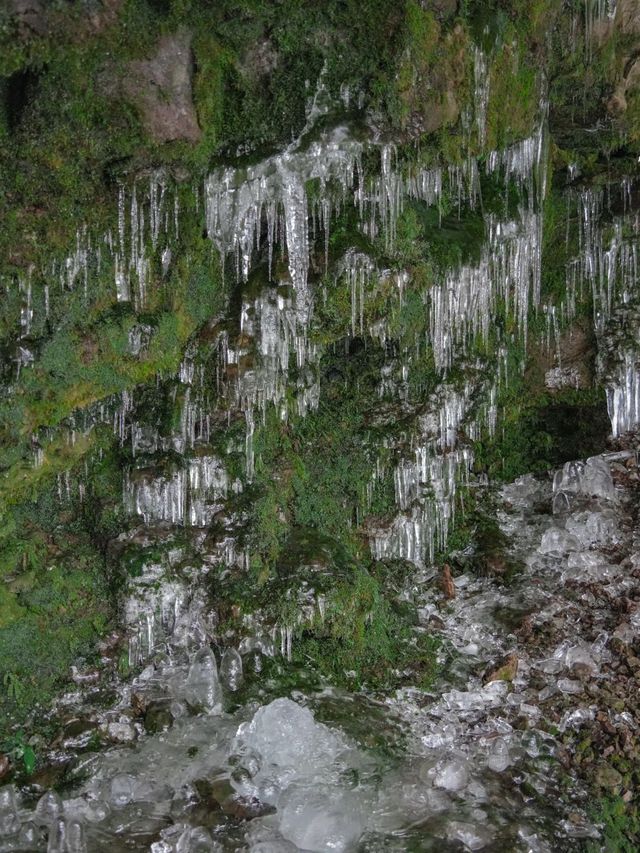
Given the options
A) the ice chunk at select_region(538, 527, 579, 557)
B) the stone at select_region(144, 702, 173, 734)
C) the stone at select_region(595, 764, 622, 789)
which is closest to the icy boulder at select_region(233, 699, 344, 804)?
the stone at select_region(144, 702, 173, 734)

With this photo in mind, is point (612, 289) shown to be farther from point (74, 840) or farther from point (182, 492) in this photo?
point (74, 840)

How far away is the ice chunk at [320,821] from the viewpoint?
4773 mm

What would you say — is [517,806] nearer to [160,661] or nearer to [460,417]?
[160,661]

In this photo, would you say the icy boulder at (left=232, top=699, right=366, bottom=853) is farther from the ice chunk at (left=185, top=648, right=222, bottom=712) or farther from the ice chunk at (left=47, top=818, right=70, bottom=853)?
the ice chunk at (left=47, top=818, right=70, bottom=853)

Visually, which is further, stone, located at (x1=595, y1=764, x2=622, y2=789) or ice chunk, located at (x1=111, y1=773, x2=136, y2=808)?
stone, located at (x1=595, y1=764, x2=622, y2=789)

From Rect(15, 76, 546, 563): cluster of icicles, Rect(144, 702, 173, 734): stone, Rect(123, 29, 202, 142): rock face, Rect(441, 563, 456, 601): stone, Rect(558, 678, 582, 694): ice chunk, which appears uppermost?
Rect(123, 29, 202, 142): rock face

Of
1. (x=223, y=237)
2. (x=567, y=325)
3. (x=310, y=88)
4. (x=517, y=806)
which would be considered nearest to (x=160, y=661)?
(x=517, y=806)

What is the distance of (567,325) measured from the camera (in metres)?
9.74

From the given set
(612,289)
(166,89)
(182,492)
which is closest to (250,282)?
(166,89)

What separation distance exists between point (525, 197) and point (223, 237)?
351 centimetres

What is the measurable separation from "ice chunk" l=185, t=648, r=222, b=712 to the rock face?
3.98m

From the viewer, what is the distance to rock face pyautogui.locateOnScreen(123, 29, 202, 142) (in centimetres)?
507

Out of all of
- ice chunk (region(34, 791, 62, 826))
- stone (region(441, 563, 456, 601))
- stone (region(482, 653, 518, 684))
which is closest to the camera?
ice chunk (region(34, 791, 62, 826))

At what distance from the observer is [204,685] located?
634 centimetres
